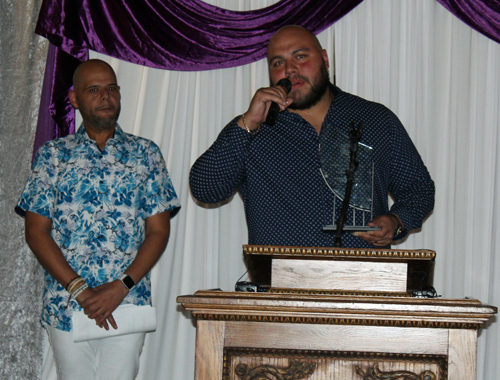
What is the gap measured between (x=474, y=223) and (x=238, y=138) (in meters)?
1.63

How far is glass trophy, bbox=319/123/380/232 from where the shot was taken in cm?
220

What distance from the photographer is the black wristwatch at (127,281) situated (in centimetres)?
254

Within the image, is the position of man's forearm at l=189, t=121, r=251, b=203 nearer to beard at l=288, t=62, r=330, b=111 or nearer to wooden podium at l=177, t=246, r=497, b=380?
beard at l=288, t=62, r=330, b=111

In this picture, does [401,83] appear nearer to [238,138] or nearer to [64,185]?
[238,138]

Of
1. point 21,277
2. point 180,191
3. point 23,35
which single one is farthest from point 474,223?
point 23,35

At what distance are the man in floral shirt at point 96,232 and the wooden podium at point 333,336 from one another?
1.14 m

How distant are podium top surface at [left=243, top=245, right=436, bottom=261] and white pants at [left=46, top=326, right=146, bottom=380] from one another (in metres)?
1.26

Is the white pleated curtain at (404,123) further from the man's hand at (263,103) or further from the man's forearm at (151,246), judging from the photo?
the man's hand at (263,103)

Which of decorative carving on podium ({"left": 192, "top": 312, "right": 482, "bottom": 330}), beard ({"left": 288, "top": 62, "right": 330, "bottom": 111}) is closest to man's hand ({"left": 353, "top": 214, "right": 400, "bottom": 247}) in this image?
decorative carving on podium ({"left": 192, "top": 312, "right": 482, "bottom": 330})

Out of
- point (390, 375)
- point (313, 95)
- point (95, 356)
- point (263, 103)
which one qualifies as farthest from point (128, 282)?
point (390, 375)

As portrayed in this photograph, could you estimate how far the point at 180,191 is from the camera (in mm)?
3361

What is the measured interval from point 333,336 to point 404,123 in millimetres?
2036

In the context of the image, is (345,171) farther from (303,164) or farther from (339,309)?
(339,309)

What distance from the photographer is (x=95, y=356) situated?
2.60m
